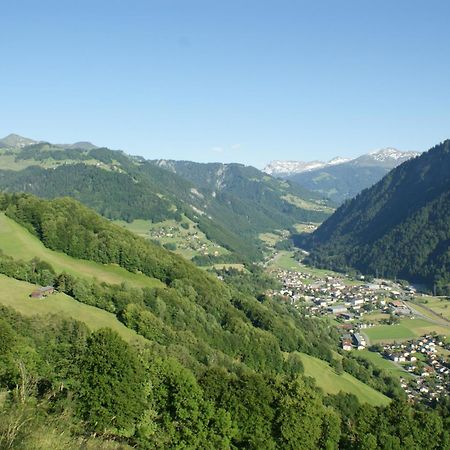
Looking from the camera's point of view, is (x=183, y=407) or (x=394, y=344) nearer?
(x=183, y=407)

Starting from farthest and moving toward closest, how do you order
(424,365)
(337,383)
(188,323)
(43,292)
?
(424,365) < (337,383) < (188,323) < (43,292)

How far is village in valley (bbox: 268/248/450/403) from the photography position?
4082 inches

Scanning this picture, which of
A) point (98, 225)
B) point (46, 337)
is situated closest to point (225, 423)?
point (46, 337)

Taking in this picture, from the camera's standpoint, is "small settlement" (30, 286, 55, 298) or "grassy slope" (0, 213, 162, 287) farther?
"grassy slope" (0, 213, 162, 287)

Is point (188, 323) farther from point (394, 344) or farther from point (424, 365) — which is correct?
point (394, 344)

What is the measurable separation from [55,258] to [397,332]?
334ft

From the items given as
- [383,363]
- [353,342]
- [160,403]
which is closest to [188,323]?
[160,403]

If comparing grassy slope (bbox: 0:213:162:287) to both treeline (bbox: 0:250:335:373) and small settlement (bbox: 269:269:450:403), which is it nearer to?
treeline (bbox: 0:250:335:373)

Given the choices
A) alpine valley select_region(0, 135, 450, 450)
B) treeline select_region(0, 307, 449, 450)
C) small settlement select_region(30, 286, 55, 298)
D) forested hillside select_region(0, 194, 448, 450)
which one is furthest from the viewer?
small settlement select_region(30, 286, 55, 298)

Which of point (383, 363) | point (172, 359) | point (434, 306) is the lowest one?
point (383, 363)

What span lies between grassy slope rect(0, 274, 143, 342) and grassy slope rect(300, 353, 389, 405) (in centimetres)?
3653

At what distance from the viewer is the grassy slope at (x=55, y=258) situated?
294 feet

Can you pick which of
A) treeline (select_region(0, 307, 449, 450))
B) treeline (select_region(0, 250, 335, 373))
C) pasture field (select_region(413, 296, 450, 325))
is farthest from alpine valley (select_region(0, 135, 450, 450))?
pasture field (select_region(413, 296, 450, 325))

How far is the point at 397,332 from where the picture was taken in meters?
143
